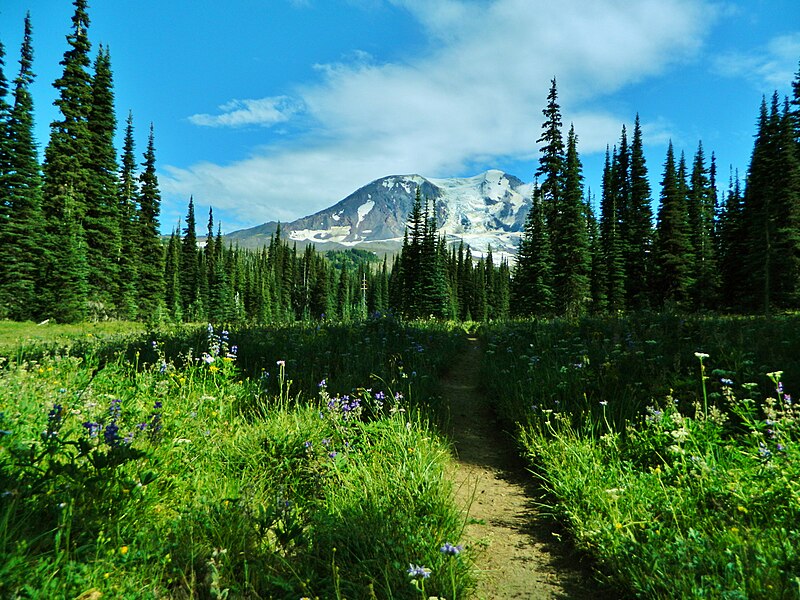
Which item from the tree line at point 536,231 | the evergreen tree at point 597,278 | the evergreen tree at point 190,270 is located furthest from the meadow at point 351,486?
the evergreen tree at point 190,270

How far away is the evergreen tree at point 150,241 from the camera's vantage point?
1521 inches

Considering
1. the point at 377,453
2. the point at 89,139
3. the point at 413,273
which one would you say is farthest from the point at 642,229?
the point at 89,139

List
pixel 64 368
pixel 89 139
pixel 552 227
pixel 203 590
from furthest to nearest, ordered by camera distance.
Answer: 1. pixel 552 227
2. pixel 89 139
3. pixel 64 368
4. pixel 203 590

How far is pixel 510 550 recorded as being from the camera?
3156mm

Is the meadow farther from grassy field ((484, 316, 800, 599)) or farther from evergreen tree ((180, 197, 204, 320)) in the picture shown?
evergreen tree ((180, 197, 204, 320))

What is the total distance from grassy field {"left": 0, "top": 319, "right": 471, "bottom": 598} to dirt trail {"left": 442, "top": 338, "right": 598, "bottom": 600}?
299 millimetres

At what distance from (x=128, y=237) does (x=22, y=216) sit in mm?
11165

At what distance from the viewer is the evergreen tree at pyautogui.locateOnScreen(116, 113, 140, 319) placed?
3303 centimetres

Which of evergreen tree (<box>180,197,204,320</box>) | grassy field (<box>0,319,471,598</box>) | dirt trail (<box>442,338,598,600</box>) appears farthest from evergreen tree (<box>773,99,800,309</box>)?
evergreen tree (<box>180,197,204,320</box>)

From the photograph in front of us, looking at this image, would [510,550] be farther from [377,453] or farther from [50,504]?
[50,504]

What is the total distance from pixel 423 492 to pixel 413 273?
166ft

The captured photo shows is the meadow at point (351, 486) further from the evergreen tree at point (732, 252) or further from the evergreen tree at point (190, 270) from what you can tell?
the evergreen tree at point (190, 270)

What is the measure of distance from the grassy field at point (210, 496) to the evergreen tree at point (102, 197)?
29.1m

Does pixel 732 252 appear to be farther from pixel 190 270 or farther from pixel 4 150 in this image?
pixel 190 270
